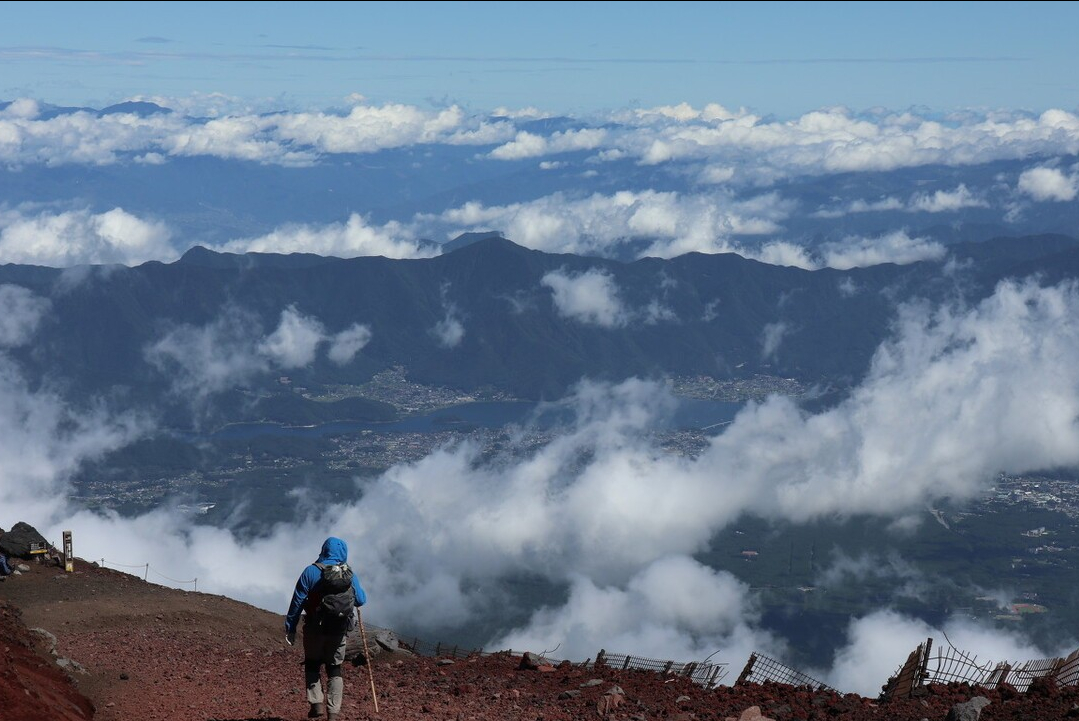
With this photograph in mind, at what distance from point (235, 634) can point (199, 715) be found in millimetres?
9754

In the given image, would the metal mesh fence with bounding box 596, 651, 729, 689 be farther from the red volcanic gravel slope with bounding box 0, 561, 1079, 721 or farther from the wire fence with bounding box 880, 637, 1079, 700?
the wire fence with bounding box 880, 637, 1079, 700

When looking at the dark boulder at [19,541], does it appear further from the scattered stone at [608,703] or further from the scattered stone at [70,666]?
the scattered stone at [608,703]

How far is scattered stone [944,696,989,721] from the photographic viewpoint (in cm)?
1391

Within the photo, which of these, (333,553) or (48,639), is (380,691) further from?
(48,639)

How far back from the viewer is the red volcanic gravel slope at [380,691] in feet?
47.7

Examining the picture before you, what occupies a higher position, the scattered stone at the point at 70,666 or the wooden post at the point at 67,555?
the wooden post at the point at 67,555

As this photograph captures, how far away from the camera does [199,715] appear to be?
14531mm

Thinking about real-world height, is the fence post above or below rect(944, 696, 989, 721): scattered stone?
above

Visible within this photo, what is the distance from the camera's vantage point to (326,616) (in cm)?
1324

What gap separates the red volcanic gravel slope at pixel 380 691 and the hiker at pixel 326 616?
82cm

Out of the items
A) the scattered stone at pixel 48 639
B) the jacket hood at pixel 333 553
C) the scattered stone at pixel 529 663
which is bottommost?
the scattered stone at pixel 48 639

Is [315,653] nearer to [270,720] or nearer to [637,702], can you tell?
[270,720]

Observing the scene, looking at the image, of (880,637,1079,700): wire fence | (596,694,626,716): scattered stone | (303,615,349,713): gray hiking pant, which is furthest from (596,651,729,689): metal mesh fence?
(303,615,349,713): gray hiking pant

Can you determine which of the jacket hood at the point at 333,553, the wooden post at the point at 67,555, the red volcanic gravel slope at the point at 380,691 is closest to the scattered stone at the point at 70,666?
the red volcanic gravel slope at the point at 380,691
